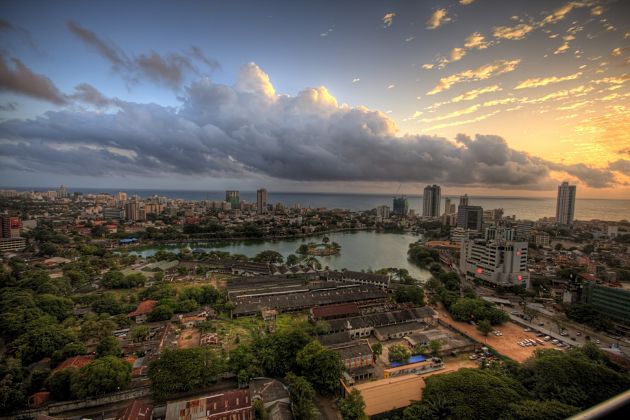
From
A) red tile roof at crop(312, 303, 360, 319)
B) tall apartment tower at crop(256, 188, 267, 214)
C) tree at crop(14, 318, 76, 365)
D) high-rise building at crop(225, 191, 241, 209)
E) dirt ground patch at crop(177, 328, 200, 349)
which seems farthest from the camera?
high-rise building at crop(225, 191, 241, 209)

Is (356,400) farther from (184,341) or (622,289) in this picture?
(622,289)

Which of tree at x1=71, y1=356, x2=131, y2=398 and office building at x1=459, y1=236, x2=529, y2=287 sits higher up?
office building at x1=459, y1=236, x2=529, y2=287

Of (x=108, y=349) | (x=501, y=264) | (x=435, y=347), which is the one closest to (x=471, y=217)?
(x=501, y=264)

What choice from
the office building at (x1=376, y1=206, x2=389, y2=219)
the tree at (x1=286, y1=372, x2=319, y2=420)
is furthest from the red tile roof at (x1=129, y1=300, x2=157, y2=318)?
the office building at (x1=376, y1=206, x2=389, y2=219)

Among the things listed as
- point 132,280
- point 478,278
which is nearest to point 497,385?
point 478,278

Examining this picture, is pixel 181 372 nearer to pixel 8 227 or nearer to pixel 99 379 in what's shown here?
pixel 99 379

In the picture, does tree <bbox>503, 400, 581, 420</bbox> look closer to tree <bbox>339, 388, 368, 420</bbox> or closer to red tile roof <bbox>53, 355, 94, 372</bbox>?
tree <bbox>339, 388, 368, 420</bbox>

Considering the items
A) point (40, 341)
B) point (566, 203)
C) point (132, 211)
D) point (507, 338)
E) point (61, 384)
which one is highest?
point (566, 203)
